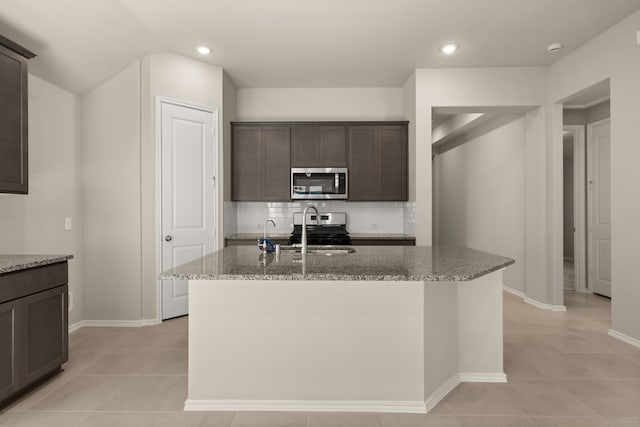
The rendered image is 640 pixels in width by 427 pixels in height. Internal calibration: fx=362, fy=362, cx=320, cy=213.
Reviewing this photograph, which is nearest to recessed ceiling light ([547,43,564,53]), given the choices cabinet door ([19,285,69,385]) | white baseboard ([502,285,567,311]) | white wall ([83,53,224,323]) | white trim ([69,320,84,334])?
white baseboard ([502,285,567,311])

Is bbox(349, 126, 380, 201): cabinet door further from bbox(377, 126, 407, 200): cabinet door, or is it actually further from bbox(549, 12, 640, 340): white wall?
bbox(549, 12, 640, 340): white wall

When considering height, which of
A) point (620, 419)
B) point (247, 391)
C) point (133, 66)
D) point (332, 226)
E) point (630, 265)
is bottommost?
point (620, 419)

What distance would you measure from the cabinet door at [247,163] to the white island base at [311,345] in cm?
270

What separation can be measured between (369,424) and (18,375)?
2146 mm

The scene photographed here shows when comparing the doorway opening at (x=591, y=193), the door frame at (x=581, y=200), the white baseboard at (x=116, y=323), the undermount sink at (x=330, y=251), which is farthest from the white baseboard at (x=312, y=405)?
the door frame at (x=581, y=200)

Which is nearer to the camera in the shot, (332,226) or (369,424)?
(369,424)

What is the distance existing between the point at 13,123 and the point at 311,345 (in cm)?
253

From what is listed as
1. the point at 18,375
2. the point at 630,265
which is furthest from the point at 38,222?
the point at 630,265

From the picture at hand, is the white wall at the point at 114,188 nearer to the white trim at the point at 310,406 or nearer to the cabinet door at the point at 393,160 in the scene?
the white trim at the point at 310,406

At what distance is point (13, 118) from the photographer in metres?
2.51

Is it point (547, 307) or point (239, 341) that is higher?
point (239, 341)

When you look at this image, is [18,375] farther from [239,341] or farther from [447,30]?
[447,30]

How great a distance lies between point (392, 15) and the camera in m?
3.19

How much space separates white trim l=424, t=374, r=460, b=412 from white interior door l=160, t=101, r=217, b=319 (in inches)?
113
